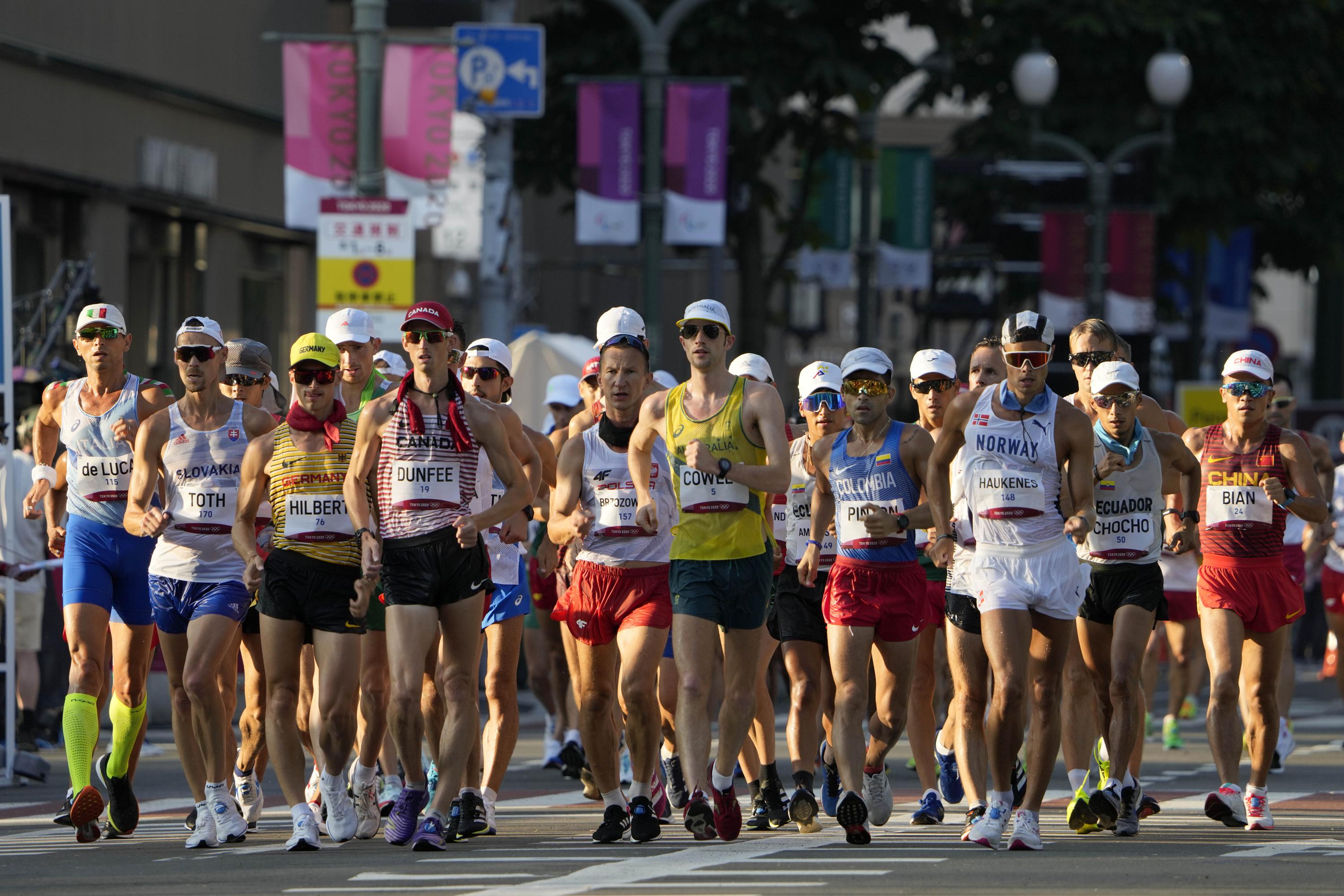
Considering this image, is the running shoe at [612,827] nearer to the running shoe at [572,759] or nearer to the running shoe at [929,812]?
the running shoe at [929,812]

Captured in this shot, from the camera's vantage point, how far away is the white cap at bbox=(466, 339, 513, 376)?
11719mm

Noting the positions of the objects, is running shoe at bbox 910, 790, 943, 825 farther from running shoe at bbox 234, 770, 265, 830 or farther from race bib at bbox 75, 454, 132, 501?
race bib at bbox 75, 454, 132, 501

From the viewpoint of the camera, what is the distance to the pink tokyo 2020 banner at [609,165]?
22344 millimetres

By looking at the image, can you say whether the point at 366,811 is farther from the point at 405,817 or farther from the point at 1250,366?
the point at 1250,366

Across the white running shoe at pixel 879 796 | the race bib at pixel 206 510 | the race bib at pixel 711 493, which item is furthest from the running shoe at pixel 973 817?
the race bib at pixel 206 510

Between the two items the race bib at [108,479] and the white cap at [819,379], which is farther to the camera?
the white cap at [819,379]

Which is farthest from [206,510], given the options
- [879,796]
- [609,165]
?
[609,165]

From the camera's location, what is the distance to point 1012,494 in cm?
995

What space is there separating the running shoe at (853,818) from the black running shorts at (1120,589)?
1.47 m

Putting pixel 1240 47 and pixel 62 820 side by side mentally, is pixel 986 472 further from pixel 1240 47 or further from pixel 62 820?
pixel 1240 47

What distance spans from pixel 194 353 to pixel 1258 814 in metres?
4.84

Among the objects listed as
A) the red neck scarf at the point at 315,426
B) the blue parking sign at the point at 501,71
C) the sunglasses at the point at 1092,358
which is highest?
the blue parking sign at the point at 501,71

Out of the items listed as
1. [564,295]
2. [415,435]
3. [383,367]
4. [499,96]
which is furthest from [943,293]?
[415,435]

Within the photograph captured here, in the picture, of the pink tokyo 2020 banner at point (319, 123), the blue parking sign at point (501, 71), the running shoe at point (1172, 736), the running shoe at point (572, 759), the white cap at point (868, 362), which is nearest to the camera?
the white cap at point (868, 362)
